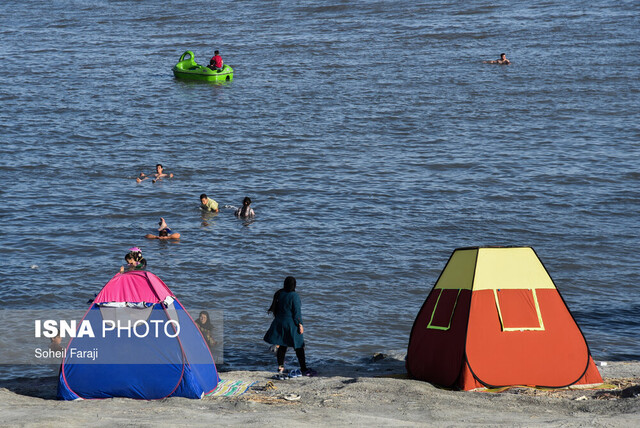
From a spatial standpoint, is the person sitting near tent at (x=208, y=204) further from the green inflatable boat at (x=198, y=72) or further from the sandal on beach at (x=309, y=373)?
the green inflatable boat at (x=198, y=72)

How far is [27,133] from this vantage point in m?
32.7

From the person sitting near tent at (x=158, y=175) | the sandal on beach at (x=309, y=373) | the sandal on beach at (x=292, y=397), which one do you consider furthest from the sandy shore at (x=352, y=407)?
the person sitting near tent at (x=158, y=175)

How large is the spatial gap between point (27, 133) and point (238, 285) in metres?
17.7

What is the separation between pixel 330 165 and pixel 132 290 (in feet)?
56.5

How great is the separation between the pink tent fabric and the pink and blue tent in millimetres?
90

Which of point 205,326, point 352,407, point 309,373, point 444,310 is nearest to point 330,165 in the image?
point 205,326

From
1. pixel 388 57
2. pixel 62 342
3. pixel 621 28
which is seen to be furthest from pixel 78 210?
pixel 621 28

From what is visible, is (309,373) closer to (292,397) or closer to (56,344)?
(292,397)

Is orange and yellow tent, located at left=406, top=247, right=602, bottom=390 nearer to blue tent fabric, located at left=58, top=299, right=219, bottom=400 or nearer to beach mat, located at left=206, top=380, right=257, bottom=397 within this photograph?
beach mat, located at left=206, top=380, right=257, bottom=397

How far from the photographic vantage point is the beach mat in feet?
38.9

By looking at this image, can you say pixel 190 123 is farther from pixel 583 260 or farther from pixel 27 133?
pixel 583 260

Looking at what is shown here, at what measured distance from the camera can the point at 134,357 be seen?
11508 millimetres

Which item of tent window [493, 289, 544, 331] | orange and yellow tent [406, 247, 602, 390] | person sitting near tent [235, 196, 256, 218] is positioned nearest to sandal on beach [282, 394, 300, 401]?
orange and yellow tent [406, 247, 602, 390]

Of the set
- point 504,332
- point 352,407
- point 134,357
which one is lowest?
point 352,407
